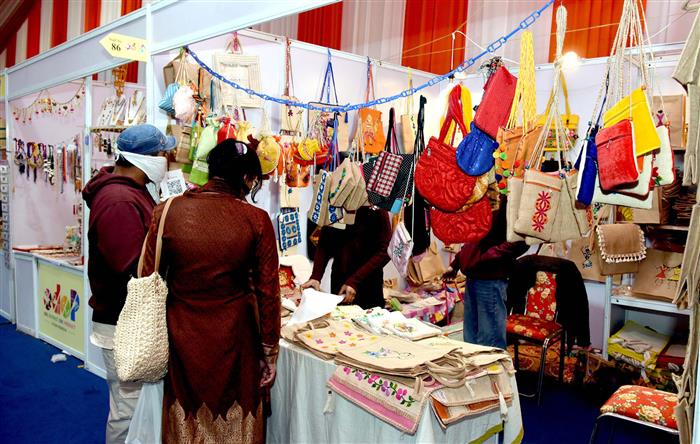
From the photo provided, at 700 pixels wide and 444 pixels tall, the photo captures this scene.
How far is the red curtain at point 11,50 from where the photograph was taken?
8758mm

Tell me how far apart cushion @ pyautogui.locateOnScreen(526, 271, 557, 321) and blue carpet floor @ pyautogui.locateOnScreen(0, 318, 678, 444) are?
50cm

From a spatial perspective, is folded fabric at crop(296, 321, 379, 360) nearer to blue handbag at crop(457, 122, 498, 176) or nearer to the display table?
the display table

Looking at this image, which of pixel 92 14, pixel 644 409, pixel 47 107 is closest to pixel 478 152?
pixel 644 409

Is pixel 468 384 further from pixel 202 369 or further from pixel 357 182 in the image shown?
pixel 357 182

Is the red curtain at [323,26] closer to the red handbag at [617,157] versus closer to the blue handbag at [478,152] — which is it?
the blue handbag at [478,152]

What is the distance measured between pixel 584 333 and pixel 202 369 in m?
2.85

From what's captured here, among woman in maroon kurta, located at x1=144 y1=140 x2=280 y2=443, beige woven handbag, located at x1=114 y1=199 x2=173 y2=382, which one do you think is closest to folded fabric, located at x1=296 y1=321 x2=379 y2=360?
woman in maroon kurta, located at x1=144 y1=140 x2=280 y2=443

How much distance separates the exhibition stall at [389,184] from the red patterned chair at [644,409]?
24.1 inches

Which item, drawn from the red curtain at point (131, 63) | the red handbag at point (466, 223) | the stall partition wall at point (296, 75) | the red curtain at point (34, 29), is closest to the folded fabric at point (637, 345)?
the red handbag at point (466, 223)

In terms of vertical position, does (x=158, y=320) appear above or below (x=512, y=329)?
above

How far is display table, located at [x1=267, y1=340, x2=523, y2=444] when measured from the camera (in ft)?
6.39

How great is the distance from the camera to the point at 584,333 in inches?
154

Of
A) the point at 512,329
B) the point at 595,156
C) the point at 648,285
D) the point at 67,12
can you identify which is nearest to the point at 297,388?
the point at 595,156

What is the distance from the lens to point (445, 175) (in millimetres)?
2371
